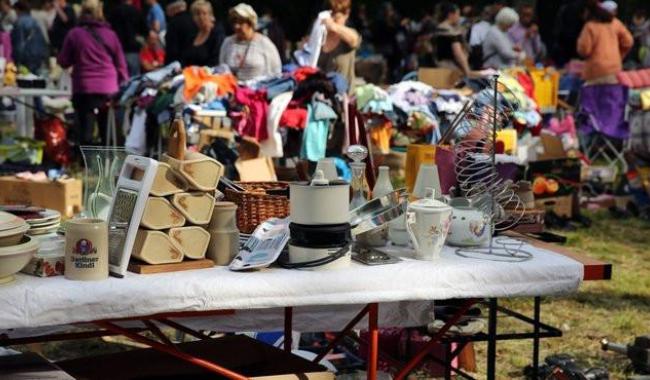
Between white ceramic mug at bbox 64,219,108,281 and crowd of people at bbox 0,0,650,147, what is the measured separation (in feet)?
16.6

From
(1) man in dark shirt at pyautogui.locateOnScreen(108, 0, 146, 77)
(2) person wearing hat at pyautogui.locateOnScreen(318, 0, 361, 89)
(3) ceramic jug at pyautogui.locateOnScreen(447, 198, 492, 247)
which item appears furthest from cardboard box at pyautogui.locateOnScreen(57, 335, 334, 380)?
(1) man in dark shirt at pyautogui.locateOnScreen(108, 0, 146, 77)

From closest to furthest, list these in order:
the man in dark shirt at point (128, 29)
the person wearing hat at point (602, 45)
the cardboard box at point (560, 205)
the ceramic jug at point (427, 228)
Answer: the ceramic jug at point (427, 228)
the cardboard box at point (560, 205)
the person wearing hat at point (602, 45)
the man in dark shirt at point (128, 29)

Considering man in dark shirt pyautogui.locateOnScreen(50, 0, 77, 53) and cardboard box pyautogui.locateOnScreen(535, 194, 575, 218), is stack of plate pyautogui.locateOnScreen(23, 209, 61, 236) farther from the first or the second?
man in dark shirt pyautogui.locateOnScreen(50, 0, 77, 53)

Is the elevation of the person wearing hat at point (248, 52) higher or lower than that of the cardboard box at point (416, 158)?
higher

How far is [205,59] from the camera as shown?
27.9 ft

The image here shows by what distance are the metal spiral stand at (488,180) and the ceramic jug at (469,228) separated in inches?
0.8

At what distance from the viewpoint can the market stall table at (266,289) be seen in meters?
2.22

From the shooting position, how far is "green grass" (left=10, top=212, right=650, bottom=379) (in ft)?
13.7

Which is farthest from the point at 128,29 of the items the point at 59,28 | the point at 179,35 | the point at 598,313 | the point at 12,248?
the point at 12,248

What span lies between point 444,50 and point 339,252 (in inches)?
292

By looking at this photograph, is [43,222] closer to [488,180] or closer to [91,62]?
[488,180]

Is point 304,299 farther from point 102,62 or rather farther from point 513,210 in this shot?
point 102,62

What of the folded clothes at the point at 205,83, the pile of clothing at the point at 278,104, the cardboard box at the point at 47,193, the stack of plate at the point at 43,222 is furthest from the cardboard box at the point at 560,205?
the stack of plate at the point at 43,222

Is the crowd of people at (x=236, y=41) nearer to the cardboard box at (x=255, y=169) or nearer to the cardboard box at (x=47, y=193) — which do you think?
the cardboard box at (x=255, y=169)
